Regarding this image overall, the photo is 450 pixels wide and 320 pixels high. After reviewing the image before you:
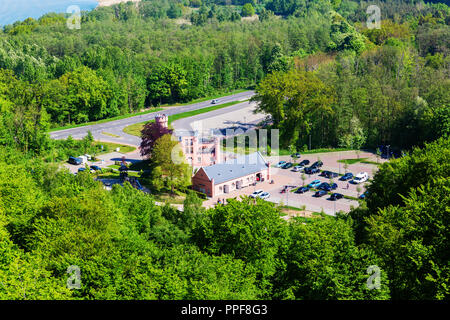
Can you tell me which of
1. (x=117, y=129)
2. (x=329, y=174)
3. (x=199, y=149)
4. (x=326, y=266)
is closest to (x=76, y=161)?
(x=199, y=149)

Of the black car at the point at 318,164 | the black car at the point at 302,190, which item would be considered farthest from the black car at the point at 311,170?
the black car at the point at 302,190

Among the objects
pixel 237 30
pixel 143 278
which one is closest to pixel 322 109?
pixel 143 278

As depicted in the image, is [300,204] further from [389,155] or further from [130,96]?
[130,96]

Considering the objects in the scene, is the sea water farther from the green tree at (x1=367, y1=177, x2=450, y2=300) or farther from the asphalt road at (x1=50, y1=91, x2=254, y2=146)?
the green tree at (x1=367, y1=177, x2=450, y2=300)

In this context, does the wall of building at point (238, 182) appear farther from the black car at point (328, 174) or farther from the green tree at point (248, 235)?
the green tree at point (248, 235)

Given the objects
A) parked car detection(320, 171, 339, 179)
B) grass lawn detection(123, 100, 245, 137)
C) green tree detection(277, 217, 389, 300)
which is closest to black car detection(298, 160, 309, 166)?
parked car detection(320, 171, 339, 179)

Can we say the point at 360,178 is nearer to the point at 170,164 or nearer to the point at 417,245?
the point at 170,164
